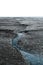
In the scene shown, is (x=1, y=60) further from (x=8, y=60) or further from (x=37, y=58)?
(x=37, y=58)

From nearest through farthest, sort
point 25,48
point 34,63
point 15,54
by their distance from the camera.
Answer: point 34,63
point 15,54
point 25,48

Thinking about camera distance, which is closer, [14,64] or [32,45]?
[14,64]

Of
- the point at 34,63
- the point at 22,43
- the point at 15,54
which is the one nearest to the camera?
the point at 34,63

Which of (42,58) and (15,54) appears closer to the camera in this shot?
(42,58)

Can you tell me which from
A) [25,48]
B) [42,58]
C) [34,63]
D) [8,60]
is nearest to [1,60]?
[8,60]

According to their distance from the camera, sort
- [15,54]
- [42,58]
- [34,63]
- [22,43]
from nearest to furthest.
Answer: [34,63] → [42,58] → [15,54] → [22,43]

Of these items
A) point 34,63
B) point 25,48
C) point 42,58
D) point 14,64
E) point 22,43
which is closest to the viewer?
point 14,64

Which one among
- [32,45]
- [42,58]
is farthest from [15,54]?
[32,45]

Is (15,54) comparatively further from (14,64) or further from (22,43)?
(22,43)
